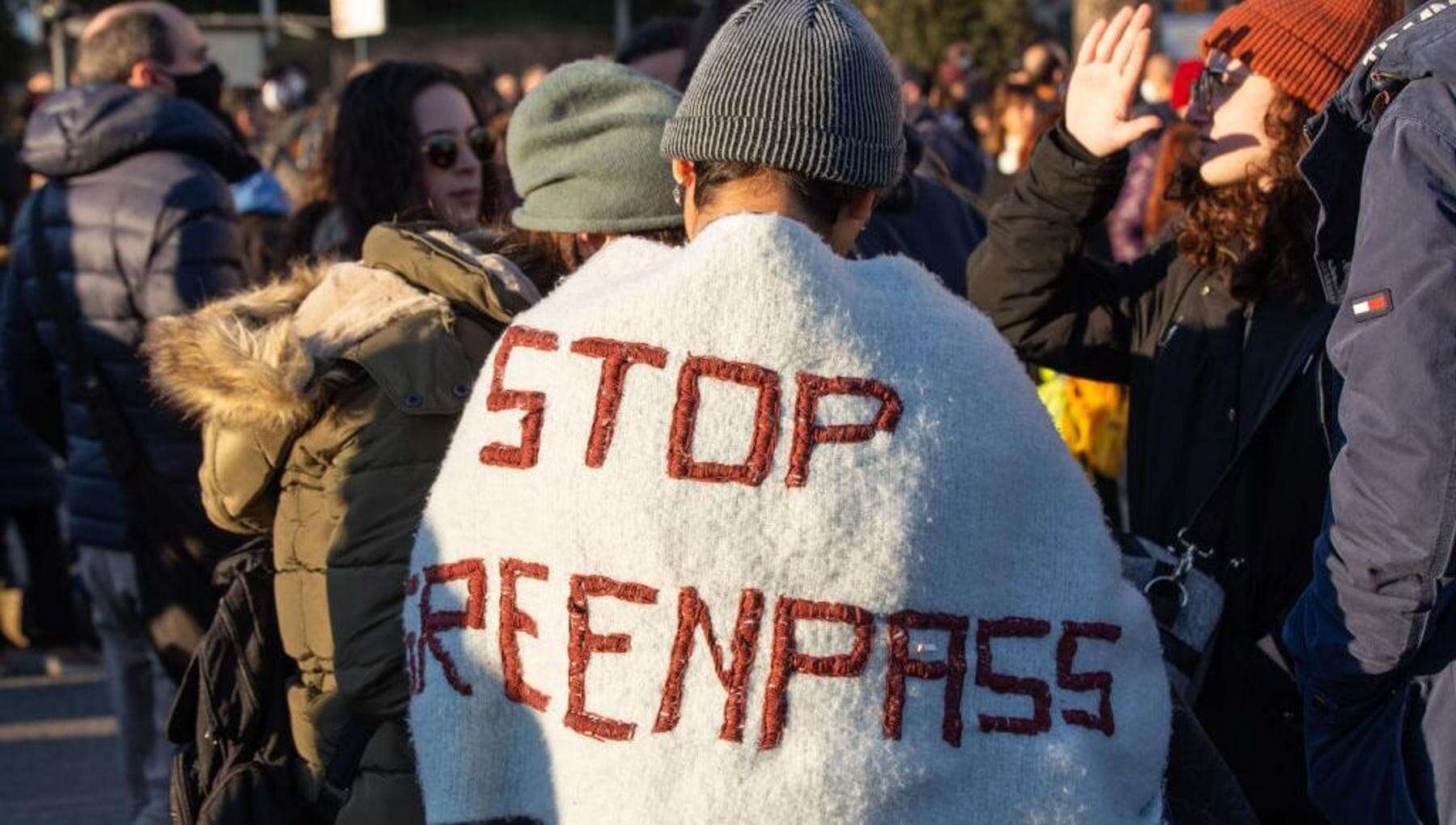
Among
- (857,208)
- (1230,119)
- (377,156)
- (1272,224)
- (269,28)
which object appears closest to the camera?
(857,208)

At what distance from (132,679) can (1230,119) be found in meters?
3.34

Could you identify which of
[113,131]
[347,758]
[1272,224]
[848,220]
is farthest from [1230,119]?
[113,131]

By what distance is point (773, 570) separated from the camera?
1984 mm

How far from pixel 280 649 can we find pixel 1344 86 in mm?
1747

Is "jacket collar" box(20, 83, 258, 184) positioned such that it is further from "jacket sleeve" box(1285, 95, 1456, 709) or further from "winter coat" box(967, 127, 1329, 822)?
"jacket sleeve" box(1285, 95, 1456, 709)

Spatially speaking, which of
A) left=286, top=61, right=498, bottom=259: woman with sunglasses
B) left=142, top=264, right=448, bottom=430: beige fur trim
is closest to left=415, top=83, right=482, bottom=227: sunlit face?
left=286, top=61, right=498, bottom=259: woman with sunglasses

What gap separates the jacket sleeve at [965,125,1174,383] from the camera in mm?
3014

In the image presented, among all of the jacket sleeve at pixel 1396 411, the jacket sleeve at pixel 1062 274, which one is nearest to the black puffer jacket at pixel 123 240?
the jacket sleeve at pixel 1062 274

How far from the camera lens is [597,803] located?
2.03 meters

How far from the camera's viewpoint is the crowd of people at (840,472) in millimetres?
1998

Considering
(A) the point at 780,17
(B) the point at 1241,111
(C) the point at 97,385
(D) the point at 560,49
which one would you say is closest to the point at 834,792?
(A) the point at 780,17

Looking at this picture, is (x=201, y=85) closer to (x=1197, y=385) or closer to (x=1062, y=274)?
(x=1062, y=274)

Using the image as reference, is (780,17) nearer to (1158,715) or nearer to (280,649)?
(1158,715)

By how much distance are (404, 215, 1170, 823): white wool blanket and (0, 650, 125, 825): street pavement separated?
445 centimetres
